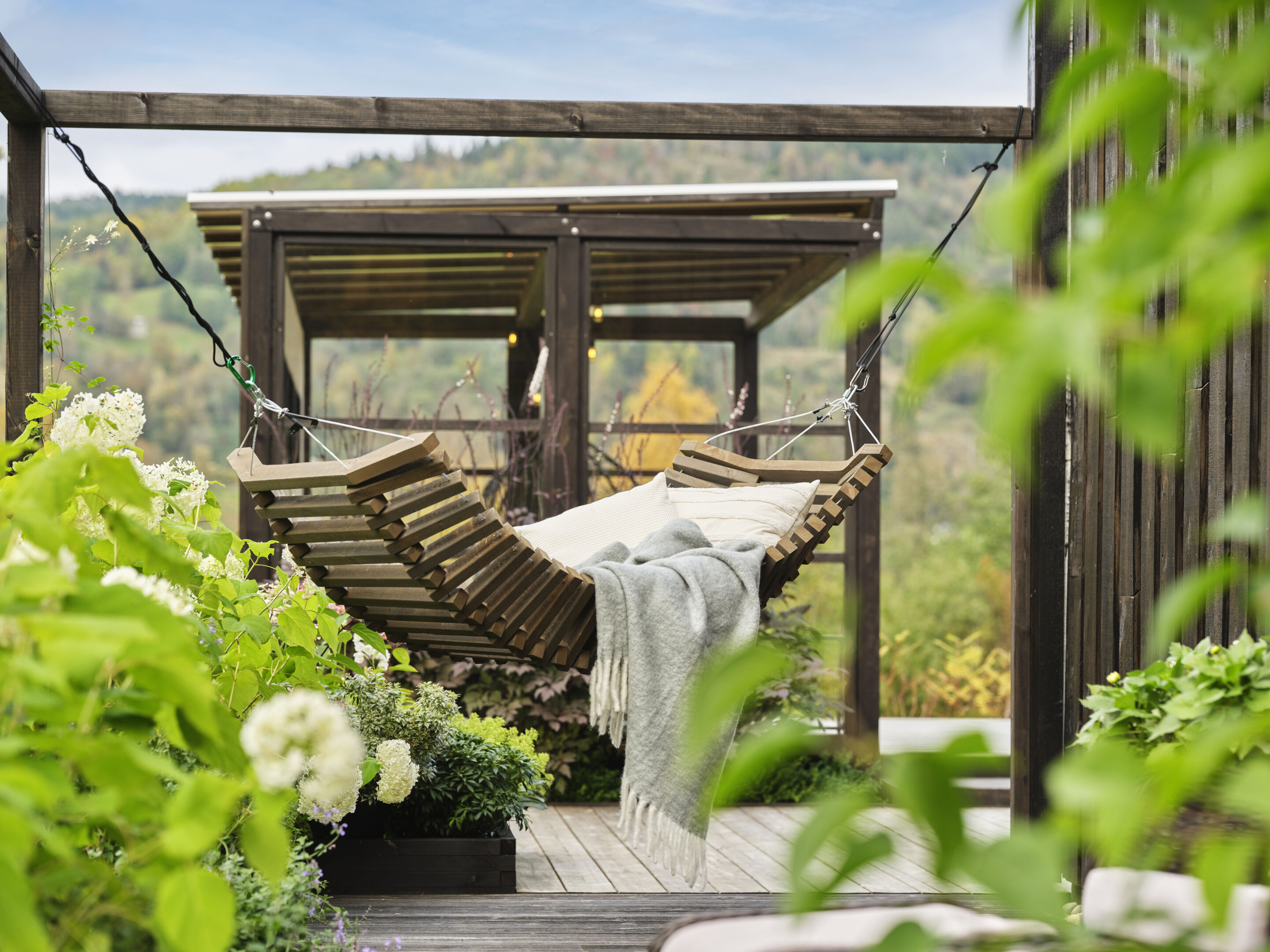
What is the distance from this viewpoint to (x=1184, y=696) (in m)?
1.53

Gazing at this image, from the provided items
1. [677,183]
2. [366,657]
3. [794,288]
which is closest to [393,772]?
[366,657]

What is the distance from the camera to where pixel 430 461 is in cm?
219

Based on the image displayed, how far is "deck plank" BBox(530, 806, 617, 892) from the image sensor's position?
9.37ft

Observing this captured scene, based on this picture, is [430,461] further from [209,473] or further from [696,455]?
[209,473]

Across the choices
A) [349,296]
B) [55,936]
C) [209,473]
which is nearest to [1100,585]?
[55,936]

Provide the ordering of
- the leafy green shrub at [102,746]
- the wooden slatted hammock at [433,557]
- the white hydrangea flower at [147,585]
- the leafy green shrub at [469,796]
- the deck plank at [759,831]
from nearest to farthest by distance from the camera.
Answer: the leafy green shrub at [102,746] < the white hydrangea flower at [147,585] < the wooden slatted hammock at [433,557] < the leafy green shrub at [469,796] < the deck plank at [759,831]

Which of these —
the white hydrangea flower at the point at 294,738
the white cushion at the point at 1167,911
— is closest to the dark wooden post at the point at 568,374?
the white cushion at the point at 1167,911

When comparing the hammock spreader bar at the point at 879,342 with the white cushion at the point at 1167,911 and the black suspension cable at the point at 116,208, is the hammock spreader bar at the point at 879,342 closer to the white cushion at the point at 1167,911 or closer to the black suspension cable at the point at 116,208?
the black suspension cable at the point at 116,208

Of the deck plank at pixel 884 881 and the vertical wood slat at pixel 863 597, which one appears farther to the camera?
the vertical wood slat at pixel 863 597

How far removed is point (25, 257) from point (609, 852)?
216 centimetres

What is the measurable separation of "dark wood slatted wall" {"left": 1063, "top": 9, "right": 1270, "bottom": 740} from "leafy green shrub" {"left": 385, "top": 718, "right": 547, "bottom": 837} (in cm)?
134

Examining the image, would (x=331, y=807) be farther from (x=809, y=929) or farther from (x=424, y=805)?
(x=809, y=929)

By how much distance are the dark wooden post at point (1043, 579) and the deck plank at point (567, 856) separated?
1.05m

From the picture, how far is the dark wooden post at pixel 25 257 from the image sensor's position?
277cm
